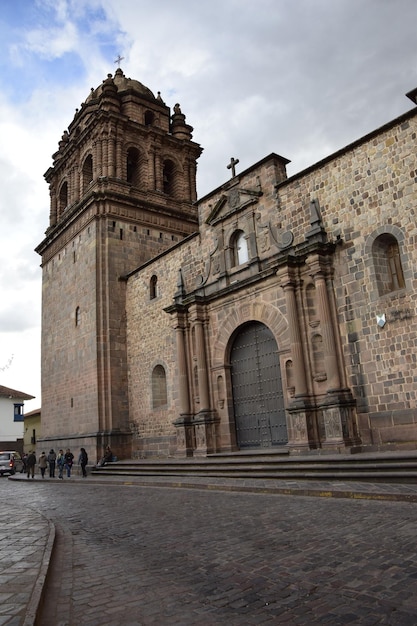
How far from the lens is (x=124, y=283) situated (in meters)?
22.3

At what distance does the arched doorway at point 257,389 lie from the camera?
14.8 meters

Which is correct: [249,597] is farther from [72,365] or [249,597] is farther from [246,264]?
[72,365]

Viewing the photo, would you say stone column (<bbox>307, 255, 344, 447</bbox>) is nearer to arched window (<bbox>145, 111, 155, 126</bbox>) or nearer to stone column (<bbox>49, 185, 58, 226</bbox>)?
arched window (<bbox>145, 111, 155, 126</bbox>)

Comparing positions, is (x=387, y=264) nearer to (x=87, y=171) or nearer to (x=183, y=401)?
(x=183, y=401)

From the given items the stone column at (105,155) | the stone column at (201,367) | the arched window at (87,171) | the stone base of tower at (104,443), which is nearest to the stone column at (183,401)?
the stone column at (201,367)

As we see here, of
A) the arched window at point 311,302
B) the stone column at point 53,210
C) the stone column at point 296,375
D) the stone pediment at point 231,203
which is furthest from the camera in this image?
the stone column at point 53,210

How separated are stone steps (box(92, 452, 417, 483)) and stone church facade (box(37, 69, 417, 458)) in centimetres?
86

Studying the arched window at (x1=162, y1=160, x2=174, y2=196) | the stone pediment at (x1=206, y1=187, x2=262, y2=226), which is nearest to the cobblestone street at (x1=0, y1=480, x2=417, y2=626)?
the stone pediment at (x1=206, y1=187, x2=262, y2=226)

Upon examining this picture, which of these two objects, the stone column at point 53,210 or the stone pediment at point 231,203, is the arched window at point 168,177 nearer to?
the stone column at point 53,210

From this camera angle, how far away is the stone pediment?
15.9 meters

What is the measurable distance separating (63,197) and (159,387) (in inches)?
559

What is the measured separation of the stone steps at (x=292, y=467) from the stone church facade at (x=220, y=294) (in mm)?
862

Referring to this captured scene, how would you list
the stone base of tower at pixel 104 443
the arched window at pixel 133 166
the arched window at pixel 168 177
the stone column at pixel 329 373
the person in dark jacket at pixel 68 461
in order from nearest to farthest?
the stone column at pixel 329 373
the person in dark jacket at pixel 68 461
the stone base of tower at pixel 104 443
the arched window at pixel 133 166
the arched window at pixel 168 177

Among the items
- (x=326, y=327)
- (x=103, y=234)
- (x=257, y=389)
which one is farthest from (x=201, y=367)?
(x=103, y=234)
